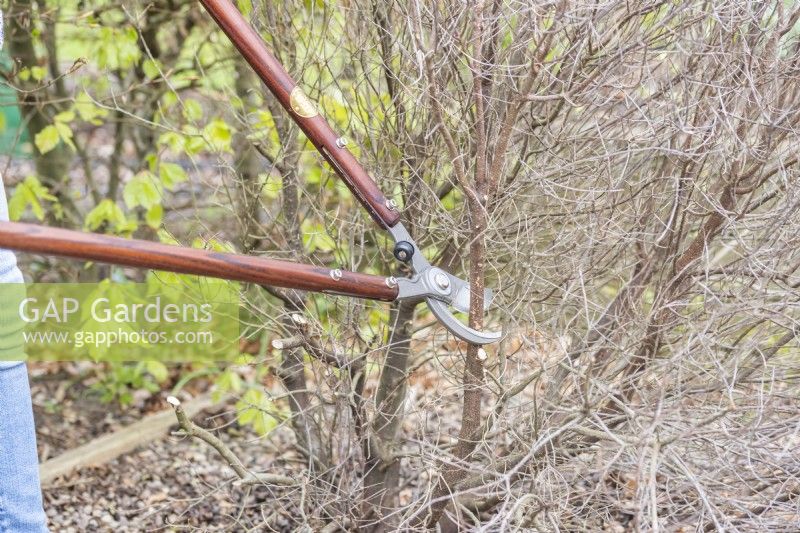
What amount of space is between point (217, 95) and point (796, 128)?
2.58m

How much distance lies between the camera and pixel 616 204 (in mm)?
2682

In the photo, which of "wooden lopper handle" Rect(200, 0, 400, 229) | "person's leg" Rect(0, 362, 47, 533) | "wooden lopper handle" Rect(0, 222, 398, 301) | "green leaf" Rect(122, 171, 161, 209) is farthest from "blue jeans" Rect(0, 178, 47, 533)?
"green leaf" Rect(122, 171, 161, 209)

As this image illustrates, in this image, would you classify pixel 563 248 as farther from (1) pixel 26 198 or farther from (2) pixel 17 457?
(1) pixel 26 198

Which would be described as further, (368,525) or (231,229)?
(231,229)

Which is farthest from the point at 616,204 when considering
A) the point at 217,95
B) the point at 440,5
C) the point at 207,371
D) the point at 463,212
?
the point at 207,371

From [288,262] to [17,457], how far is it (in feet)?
3.24

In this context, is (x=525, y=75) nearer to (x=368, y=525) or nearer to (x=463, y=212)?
(x=463, y=212)

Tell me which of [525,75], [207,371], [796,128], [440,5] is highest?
[440,5]

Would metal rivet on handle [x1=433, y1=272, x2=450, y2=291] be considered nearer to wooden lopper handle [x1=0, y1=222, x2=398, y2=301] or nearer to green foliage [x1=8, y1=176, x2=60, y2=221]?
wooden lopper handle [x1=0, y1=222, x2=398, y2=301]

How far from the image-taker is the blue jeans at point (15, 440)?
2.52m

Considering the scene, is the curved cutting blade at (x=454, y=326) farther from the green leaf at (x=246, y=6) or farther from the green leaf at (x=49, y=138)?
the green leaf at (x=49, y=138)

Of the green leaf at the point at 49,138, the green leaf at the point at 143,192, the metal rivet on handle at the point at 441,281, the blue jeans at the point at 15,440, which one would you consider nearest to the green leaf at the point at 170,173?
the green leaf at the point at 143,192

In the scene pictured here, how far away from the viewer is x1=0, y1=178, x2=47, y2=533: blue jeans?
8.27 ft

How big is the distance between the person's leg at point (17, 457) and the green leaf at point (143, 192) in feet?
4.82
